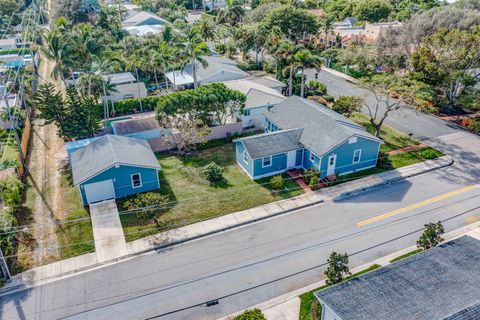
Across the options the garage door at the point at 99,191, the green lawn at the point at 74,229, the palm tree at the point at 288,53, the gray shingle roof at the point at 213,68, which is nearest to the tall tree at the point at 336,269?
the green lawn at the point at 74,229

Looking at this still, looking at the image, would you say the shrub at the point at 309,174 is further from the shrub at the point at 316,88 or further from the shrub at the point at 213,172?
the shrub at the point at 316,88

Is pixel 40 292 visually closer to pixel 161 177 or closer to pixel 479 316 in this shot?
pixel 161 177

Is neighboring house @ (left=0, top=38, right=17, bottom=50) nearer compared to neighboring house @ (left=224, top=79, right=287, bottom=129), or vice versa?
neighboring house @ (left=224, top=79, right=287, bottom=129)

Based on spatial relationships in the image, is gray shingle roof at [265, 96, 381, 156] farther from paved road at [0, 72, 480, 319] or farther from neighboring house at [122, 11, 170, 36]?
neighboring house at [122, 11, 170, 36]

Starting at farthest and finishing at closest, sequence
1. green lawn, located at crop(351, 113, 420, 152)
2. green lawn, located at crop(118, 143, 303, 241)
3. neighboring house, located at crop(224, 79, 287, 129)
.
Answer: neighboring house, located at crop(224, 79, 287, 129) < green lawn, located at crop(351, 113, 420, 152) < green lawn, located at crop(118, 143, 303, 241)

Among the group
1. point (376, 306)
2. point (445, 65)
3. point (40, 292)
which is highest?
point (445, 65)

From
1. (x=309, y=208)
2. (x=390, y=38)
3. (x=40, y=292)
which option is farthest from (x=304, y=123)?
(x=390, y=38)

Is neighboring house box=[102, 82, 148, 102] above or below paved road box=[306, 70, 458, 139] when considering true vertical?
above

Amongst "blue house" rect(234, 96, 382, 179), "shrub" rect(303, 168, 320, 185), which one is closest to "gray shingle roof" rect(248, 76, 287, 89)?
"blue house" rect(234, 96, 382, 179)
